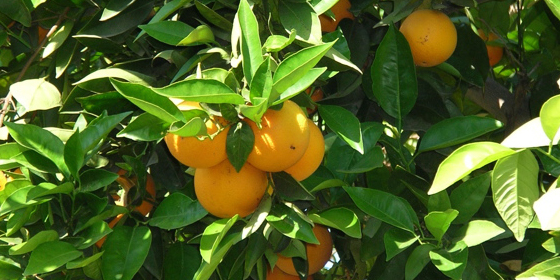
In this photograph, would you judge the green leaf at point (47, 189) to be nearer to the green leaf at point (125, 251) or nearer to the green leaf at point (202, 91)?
the green leaf at point (125, 251)

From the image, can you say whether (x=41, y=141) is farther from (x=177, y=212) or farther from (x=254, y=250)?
(x=254, y=250)

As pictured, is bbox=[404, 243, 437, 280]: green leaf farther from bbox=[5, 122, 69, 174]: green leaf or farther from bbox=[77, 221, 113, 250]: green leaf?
bbox=[5, 122, 69, 174]: green leaf

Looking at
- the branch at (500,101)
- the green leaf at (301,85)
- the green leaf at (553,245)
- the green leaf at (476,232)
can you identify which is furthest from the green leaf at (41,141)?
the branch at (500,101)

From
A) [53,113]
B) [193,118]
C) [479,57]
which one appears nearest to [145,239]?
[193,118]

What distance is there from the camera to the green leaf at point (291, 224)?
1186 millimetres

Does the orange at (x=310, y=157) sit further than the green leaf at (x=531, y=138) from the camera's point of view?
Yes

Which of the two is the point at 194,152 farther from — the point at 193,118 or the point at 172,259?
the point at 172,259

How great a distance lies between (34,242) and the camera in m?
1.31

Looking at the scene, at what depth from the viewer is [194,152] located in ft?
3.78

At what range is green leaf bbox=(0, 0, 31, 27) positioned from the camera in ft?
5.59

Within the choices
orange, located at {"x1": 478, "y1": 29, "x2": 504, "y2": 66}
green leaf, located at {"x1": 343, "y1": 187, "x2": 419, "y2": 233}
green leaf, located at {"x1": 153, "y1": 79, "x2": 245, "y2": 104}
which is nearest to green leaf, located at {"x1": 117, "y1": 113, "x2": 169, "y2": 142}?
green leaf, located at {"x1": 153, "y1": 79, "x2": 245, "y2": 104}

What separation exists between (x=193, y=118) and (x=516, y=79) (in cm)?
137

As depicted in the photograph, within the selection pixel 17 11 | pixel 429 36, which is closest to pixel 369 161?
pixel 429 36

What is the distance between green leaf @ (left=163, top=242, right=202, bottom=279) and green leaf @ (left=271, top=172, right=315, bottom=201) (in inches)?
10.8
